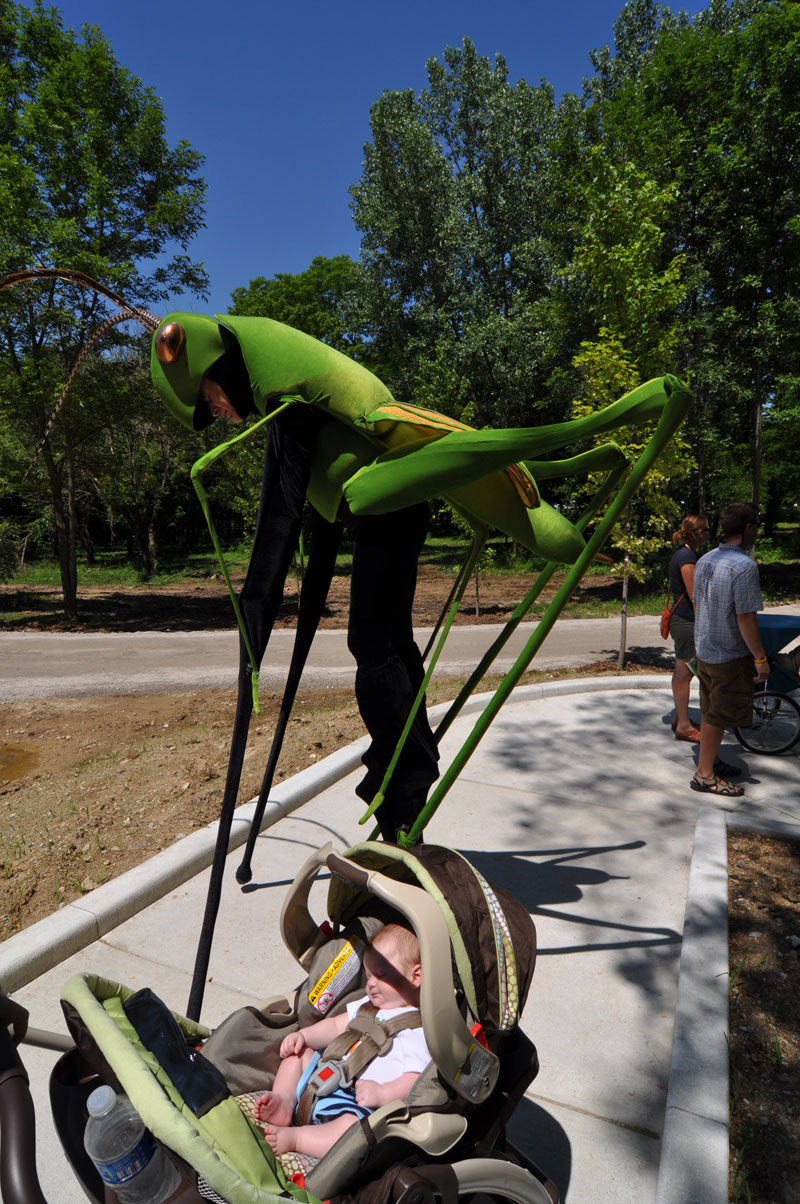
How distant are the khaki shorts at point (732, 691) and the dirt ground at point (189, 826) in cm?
73

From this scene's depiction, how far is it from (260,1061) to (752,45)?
19524 millimetres

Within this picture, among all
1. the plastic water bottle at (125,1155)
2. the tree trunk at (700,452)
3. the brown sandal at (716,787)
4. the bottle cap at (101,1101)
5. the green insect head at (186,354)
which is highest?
the tree trunk at (700,452)

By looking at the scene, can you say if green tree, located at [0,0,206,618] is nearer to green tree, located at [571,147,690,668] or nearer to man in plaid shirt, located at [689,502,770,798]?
green tree, located at [571,147,690,668]

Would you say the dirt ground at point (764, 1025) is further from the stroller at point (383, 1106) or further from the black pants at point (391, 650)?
the black pants at point (391, 650)

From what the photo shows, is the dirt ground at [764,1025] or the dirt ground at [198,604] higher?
the dirt ground at [198,604]

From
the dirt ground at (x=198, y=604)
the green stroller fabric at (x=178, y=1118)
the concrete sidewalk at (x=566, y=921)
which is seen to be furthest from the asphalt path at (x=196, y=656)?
the green stroller fabric at (x=178, y=1118)

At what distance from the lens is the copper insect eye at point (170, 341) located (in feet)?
7.10

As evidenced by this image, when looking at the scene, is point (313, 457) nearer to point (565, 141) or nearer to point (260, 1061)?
point (260, 1061)

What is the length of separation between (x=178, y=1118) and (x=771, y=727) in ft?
17.7

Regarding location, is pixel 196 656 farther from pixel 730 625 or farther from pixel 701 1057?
pixel 701 1057

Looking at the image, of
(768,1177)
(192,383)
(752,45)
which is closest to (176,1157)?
(768,1177)

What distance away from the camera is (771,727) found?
5.41m

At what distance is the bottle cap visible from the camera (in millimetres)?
1269

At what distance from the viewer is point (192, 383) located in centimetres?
225
